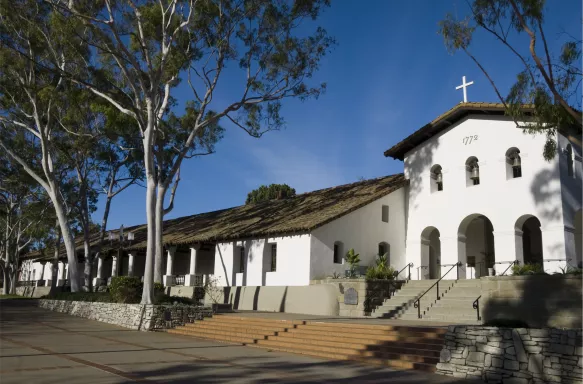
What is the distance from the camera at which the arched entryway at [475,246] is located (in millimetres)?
21375

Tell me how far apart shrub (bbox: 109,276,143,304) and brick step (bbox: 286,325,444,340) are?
837 centimetres

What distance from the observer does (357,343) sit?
42.6 feet

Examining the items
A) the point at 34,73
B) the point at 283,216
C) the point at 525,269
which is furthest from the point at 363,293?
the point at 34,73

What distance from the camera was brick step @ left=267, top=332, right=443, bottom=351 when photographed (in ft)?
38.5

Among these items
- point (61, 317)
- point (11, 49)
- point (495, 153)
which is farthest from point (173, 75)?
point (495, 153)

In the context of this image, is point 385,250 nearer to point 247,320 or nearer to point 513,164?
point 513,164

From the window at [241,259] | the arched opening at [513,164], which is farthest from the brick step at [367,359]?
the window at [241,259]

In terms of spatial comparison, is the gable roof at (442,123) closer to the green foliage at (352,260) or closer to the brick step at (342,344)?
the green foliage at (352,260)

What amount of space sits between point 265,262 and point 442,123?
395 inches

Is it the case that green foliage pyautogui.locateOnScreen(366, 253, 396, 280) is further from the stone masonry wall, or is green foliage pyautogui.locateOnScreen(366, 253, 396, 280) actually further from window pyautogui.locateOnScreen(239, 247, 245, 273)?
the stone masonry wall

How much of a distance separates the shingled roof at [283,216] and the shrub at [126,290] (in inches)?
214

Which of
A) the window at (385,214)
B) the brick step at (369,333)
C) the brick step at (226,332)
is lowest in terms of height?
the brick step at (226,332)

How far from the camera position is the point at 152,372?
31.8ft

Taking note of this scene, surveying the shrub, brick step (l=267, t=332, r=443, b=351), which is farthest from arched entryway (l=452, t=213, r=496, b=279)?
the shrub
